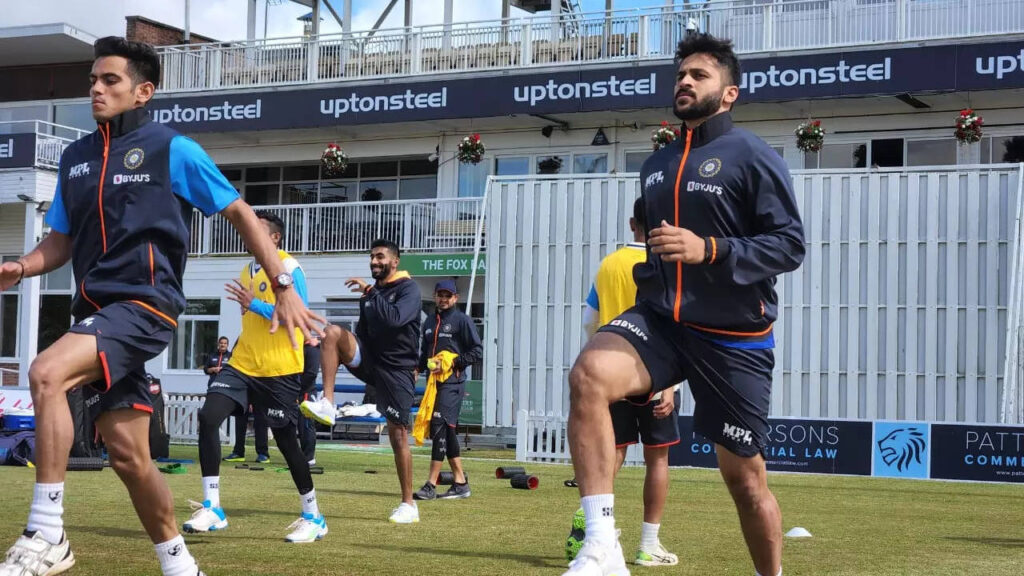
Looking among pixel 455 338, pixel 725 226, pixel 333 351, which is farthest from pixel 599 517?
pixel 455 338

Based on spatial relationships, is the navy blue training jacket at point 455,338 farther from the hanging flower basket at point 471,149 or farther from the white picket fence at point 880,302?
the hanging flower basket at point 471,149

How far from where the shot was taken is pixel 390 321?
10.2 m

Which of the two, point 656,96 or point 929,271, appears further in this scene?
point 656,96

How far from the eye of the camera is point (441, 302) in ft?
43.6

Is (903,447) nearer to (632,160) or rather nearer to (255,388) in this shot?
(255,388)

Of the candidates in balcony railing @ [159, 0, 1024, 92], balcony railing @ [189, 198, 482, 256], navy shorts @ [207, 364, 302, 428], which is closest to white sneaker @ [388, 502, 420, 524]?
navy shorts @ [207, 364, 302, 428]

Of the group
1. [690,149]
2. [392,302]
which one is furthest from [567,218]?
[690,149]

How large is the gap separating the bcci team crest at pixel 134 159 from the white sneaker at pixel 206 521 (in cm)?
349

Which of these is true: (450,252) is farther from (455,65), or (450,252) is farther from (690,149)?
(690,149)

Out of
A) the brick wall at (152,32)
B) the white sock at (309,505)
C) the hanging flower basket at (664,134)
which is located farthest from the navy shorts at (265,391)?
the brick wall at (152,32)

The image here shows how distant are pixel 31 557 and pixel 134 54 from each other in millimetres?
2116

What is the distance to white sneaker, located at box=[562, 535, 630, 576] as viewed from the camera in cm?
457

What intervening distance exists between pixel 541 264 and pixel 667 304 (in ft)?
54.7

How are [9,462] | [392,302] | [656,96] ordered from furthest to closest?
1. [656,96]
2. [9,462]
3. [392,302]
